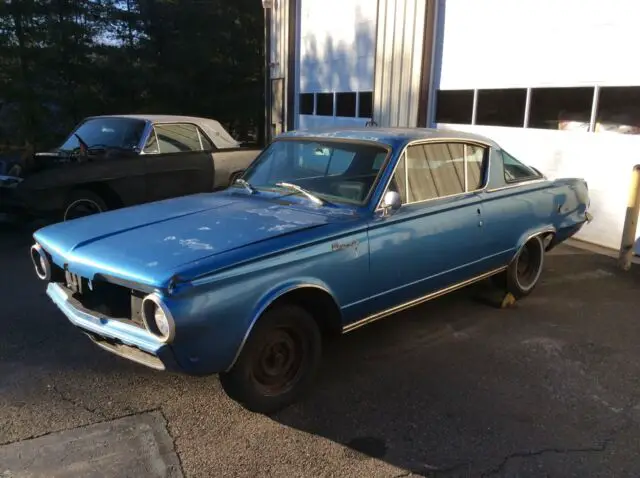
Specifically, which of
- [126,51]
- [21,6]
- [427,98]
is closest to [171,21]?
[126,51]

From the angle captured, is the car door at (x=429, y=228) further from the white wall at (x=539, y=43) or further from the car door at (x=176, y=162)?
the car door at (x=176, y=162)

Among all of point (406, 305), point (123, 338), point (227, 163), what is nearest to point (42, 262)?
point (123, 338)

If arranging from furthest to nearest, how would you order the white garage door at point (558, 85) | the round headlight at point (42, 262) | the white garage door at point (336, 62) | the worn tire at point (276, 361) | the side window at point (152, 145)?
the white garage door at point (336, 62) → the side window at point (152, 145) → the white garage door at point (558, 85) → the round headlight at point (42, 262) → the worn tire at point (276, 361)

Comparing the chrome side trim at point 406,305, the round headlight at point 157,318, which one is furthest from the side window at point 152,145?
the round headlight at point 157,318

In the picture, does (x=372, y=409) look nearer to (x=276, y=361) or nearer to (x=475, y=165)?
(x=276, y=361)

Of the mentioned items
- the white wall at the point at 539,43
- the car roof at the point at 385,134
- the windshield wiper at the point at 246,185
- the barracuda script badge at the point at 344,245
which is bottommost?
the barracuda script badge at the point at 344,245

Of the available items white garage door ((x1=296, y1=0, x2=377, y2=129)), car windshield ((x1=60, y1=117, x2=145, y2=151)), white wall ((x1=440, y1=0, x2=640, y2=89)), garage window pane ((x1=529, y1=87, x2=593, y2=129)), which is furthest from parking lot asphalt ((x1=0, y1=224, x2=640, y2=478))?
white garage door ((x1=296, y1=0, x2=377, y2=129))

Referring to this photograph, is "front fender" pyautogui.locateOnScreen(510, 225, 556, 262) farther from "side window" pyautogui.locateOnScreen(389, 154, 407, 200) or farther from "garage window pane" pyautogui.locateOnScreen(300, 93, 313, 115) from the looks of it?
"garage window pane" pyautogui.locateOnScreen(300, 93, 313, 115)

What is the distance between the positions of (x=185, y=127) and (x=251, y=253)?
5627 mm

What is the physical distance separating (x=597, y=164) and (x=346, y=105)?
6.92m

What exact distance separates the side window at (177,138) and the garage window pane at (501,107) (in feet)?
14.9

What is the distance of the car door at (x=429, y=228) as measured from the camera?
3734 millimetres

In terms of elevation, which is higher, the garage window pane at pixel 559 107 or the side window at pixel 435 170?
the garage window pane at pixel 559 107

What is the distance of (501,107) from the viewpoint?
865 cm
